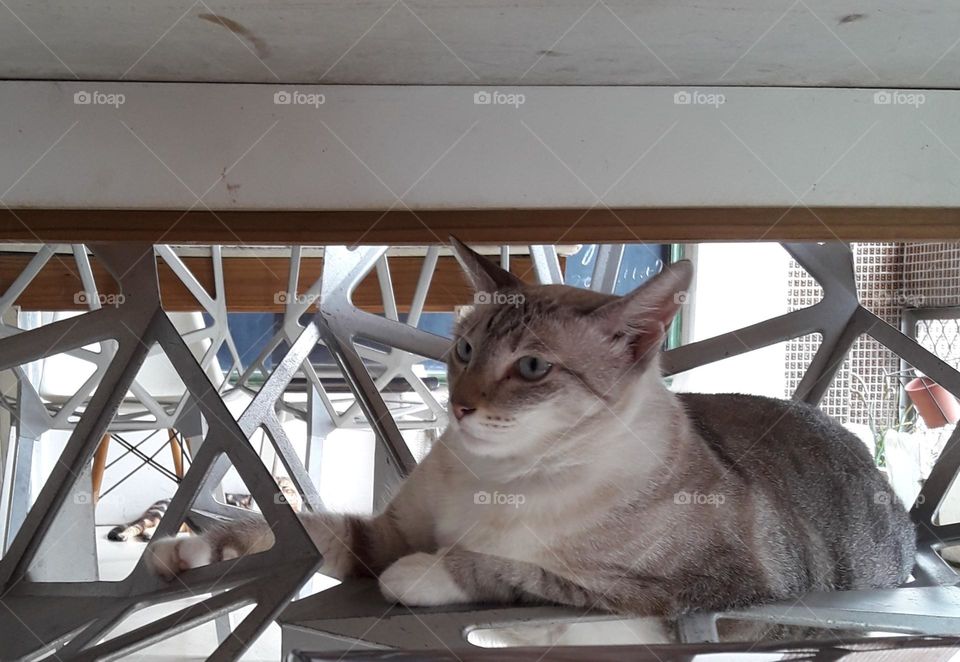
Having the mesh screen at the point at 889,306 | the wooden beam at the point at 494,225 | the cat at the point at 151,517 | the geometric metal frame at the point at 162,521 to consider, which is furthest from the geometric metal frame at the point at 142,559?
the mesh screen at the point at 889,306

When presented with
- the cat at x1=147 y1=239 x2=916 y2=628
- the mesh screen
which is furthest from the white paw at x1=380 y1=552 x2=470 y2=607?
the mesh screen

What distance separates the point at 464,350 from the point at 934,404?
2.52m

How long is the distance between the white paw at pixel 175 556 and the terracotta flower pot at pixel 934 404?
9.25ft

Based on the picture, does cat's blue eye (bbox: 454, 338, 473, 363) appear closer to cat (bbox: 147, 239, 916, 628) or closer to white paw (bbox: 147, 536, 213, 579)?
cat (bbox: 147, 239, 916, 628)

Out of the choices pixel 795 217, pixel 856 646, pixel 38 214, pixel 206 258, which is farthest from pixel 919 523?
pixel 206 258

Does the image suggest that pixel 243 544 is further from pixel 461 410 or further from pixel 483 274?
pixel 483 274

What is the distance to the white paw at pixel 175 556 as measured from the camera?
1188mm

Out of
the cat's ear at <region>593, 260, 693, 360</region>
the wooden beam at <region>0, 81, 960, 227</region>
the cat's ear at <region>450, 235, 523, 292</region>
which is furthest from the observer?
the cat's ear at <region>450, 235, 523, 292</region>

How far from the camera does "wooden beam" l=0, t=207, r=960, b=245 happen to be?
3.46ft

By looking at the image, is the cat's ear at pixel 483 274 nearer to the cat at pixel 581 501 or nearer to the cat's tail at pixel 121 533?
the cat at pixel 581 501

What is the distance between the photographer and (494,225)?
1109 mm

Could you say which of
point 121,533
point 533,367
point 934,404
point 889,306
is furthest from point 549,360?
point 121,533

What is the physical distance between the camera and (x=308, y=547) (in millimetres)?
1106

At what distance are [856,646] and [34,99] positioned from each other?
1.05 metres
